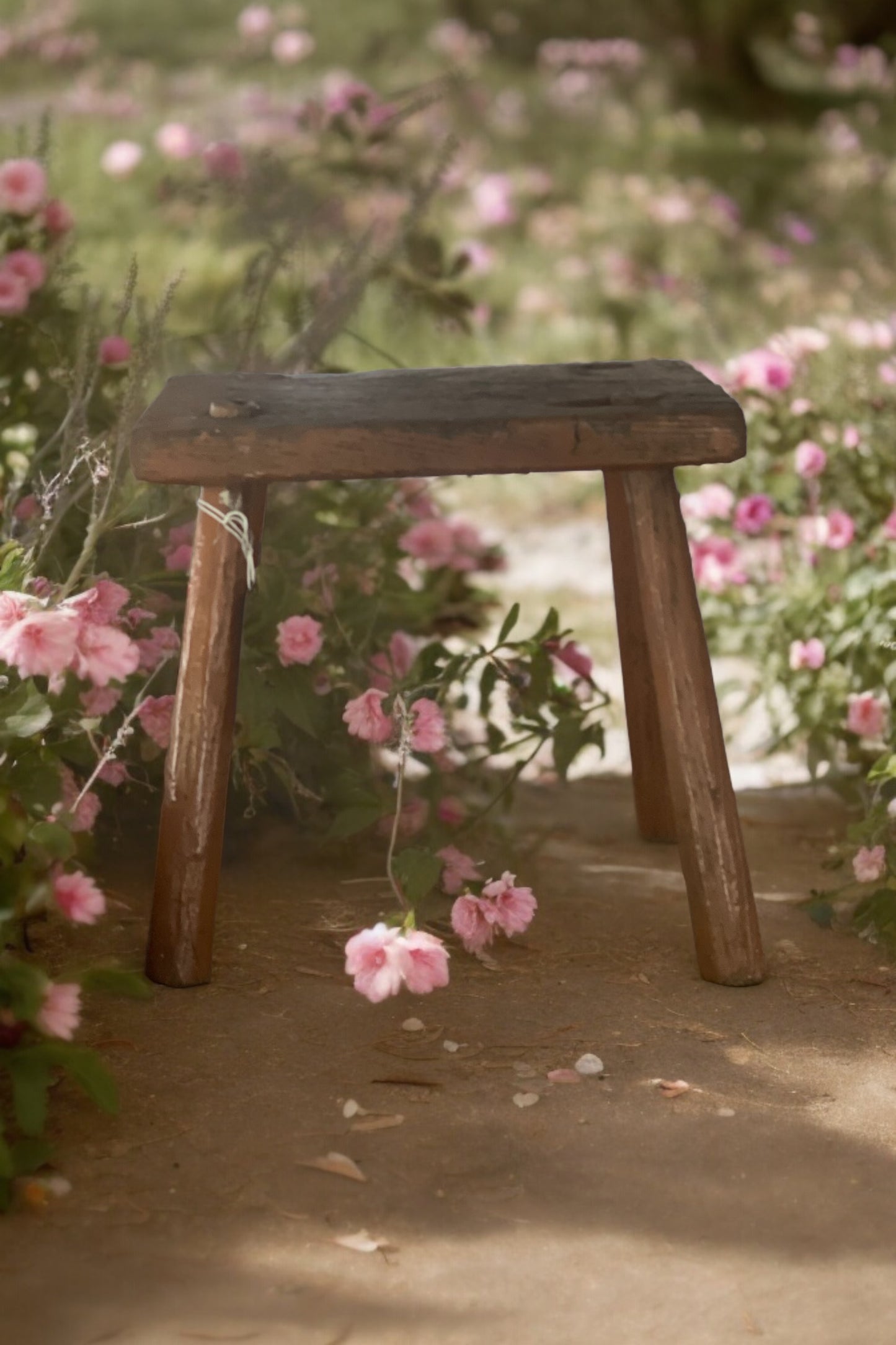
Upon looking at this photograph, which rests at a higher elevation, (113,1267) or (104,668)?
(104,668)

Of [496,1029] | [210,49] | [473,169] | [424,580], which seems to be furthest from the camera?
[210,49]

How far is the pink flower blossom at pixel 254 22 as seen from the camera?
316 inches

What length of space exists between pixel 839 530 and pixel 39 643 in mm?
1789

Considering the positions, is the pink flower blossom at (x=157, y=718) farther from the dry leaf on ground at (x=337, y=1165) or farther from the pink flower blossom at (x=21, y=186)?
the pink flower blossom at (x=21, y=186)

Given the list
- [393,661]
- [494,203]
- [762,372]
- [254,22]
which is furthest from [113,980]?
[254,22]

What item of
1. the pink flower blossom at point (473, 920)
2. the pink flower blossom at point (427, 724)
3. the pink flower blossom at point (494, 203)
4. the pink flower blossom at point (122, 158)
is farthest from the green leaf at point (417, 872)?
the pink flower blossom at point (494, 203)

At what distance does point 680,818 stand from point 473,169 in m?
6.23

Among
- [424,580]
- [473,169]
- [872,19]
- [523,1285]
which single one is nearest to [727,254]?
[473,169]

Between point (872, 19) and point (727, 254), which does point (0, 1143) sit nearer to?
point (727, 254)

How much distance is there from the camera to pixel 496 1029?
7.03 ft

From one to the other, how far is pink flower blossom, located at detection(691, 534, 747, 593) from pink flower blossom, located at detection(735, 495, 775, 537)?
0.06 metres

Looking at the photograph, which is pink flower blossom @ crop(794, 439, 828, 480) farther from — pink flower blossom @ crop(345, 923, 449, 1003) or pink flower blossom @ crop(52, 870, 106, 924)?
pink flower blossom @ crop(52, 870, 106, 924)

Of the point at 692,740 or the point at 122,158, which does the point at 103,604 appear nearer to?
the point at 692,740

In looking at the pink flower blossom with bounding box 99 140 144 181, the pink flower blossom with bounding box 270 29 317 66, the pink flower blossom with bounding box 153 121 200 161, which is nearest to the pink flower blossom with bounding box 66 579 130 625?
the pink flower blossom with bounding box 153 121 200 161
